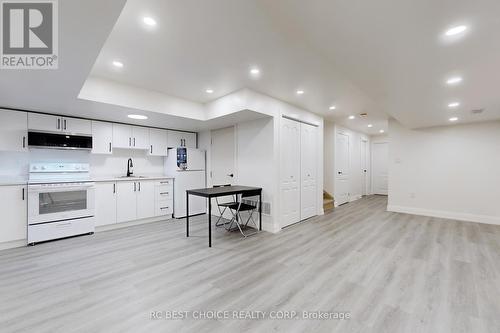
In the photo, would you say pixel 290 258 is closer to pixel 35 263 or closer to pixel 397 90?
pixel 397 90

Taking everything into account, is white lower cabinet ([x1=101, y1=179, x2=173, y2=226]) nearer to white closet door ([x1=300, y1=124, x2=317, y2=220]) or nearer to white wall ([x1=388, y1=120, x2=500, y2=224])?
white closet door ([x1=300, y1=124, x2=317, y2=220])

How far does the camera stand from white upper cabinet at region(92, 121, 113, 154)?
4.23 metres

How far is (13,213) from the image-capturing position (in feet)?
10.7

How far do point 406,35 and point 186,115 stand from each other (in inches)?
138

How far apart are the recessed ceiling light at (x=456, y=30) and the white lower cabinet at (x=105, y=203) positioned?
5.30 m

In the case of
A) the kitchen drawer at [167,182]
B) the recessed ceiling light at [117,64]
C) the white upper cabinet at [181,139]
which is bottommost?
the kitchen drawer at [167,182]

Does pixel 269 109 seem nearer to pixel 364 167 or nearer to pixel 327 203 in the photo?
pixel 327 203

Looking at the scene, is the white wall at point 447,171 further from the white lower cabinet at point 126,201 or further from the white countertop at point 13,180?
the white countertop at point 13,180

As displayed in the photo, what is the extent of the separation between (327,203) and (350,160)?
2.13m

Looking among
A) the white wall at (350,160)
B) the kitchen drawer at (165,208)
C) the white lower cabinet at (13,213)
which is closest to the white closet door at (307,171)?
the white wall at (350,160)

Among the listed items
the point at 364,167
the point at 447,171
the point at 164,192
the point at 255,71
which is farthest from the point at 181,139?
the point at 364,167

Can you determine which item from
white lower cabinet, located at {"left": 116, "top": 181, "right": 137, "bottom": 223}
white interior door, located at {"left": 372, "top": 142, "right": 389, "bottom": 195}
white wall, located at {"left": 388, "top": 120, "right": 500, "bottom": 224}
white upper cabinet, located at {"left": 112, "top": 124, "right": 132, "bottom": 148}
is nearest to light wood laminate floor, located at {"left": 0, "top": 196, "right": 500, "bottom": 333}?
white lower cabinet, located at {"left": 116, "top": 181, "right": 137, "bottom": 223}

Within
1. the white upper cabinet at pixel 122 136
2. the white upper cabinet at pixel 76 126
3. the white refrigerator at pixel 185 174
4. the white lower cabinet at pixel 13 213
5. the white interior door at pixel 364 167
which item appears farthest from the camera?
the white interior door at pixel 364 167

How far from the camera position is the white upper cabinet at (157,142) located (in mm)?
5011
